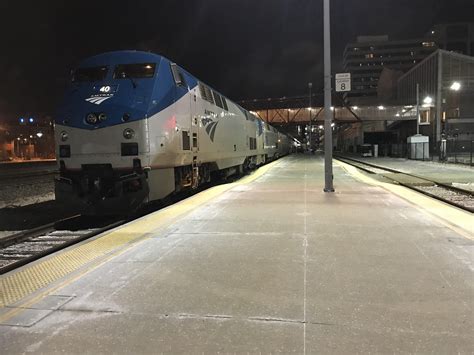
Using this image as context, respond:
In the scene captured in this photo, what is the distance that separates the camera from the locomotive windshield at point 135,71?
1091 cm

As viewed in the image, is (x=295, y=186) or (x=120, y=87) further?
(x=295, y=186)

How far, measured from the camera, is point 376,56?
15350cm

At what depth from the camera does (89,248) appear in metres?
6.90

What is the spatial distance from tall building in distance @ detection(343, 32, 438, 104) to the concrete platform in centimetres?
14459

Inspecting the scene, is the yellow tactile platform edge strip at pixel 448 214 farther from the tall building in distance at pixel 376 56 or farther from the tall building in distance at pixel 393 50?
the tall building in distance at pixel 376 56

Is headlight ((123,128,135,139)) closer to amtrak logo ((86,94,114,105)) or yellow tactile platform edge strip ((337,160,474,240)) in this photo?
amtrak logo ((86,94,114,105))

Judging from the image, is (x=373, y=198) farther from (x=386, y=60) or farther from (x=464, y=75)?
(x=386, y=60)

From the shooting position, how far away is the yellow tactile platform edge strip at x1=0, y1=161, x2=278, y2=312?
16.6ft

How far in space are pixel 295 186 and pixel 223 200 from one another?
14.7 ft

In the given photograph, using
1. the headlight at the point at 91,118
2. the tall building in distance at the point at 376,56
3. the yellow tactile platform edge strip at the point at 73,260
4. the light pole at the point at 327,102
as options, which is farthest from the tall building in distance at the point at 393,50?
the yellow tactile platform edge strip at the point at 73,260

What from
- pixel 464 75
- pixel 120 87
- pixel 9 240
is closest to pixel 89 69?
pixel 120 87

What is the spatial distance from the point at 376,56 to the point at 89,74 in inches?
6159

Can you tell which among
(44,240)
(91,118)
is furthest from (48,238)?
(91,118)

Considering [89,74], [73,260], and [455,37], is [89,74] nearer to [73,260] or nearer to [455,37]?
[73,260]
